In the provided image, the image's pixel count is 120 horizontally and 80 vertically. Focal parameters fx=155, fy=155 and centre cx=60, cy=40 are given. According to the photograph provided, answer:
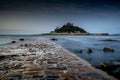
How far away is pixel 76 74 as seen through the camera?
6895mm

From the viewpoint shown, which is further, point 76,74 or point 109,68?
point 109,68

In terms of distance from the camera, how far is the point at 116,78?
672 centimetres

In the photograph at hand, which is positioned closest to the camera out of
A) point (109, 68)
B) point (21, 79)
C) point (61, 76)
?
point (21, 79)

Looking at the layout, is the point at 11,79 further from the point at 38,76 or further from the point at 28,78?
the point at 38,76

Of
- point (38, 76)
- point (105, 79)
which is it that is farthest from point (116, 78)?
point (38, 76)

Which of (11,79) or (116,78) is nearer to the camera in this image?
(11,79)

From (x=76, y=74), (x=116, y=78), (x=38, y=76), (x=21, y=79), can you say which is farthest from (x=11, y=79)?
(x=116, y=78)

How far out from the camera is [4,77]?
6355 millimetres

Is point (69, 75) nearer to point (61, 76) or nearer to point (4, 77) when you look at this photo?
point (61, 76)

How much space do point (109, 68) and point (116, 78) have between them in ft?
7.00

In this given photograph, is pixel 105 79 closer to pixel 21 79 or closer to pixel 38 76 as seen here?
pixel 38 76

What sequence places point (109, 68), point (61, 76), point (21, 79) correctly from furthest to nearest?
point (109, 68), point (61, 76), point (21, 79)

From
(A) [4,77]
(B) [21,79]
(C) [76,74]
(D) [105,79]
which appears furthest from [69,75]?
(A) [4,77]

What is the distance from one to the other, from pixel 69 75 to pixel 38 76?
1.33m
